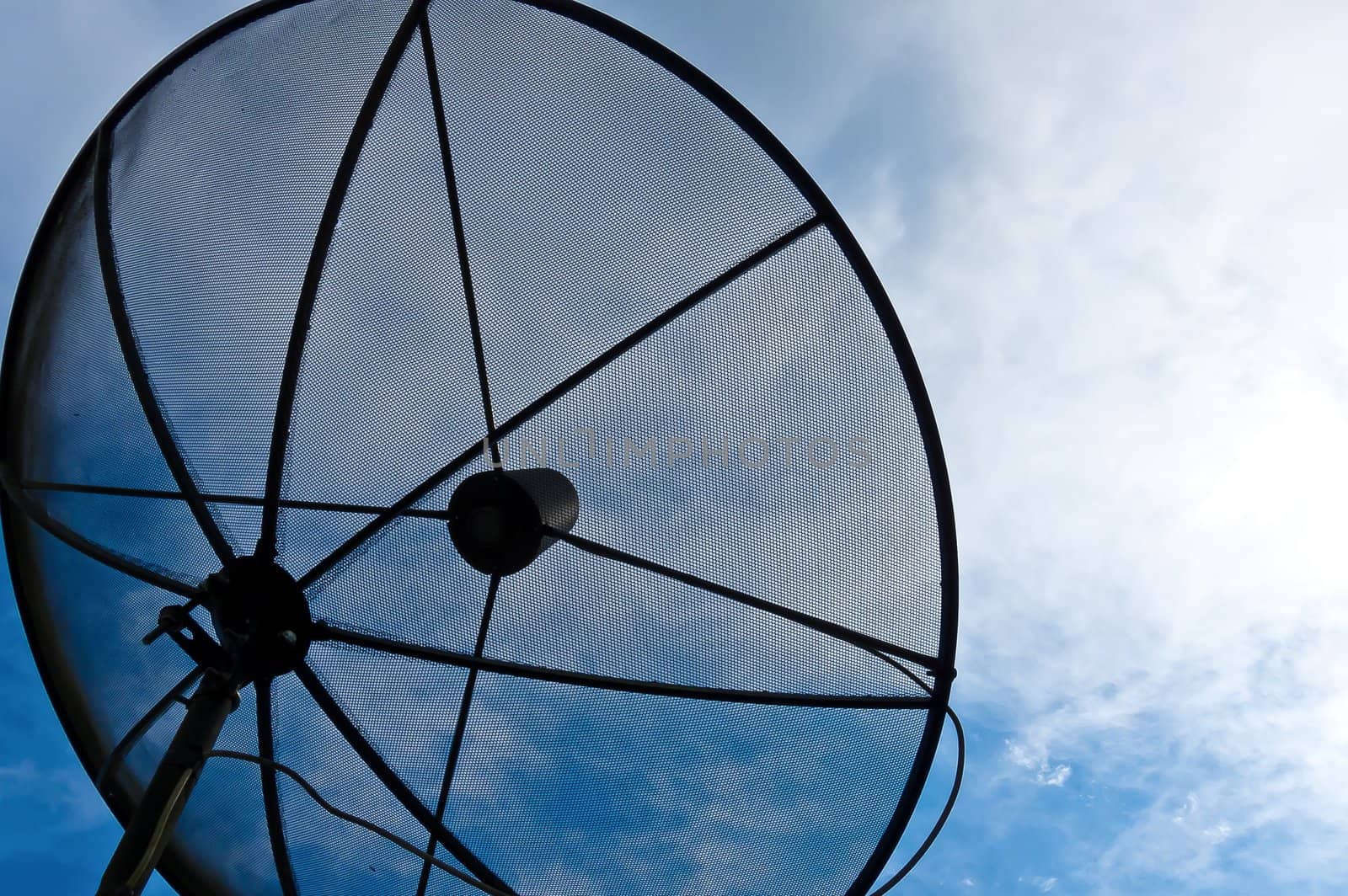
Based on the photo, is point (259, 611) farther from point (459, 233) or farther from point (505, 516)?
point (459, 233)

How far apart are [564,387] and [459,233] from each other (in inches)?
32.8

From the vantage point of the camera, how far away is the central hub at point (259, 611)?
3191mm

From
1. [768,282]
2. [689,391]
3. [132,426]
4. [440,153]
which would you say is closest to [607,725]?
[689,391]

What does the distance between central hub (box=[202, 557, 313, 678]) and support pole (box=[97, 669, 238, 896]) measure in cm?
29

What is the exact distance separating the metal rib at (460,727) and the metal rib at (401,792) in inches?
2.2

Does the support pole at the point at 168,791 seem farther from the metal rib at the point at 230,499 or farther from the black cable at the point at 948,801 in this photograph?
the black cable at the point at 948,801

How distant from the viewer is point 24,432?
11.7ft

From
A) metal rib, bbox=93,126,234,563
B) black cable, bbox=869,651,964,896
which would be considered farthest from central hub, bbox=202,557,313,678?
black cable, bbox=869,651,964,896

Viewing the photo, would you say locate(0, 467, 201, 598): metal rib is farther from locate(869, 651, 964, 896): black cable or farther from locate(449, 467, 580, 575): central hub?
locate(869, 651, 964, 896): black cable

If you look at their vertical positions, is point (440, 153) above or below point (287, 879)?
above

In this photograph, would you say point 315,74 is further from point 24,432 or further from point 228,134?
point 24,432

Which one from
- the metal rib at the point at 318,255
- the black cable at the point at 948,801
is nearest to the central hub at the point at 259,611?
the metal rib at the point at 318,255

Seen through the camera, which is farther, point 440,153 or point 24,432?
point 440,153

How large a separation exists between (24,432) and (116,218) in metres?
0.97
